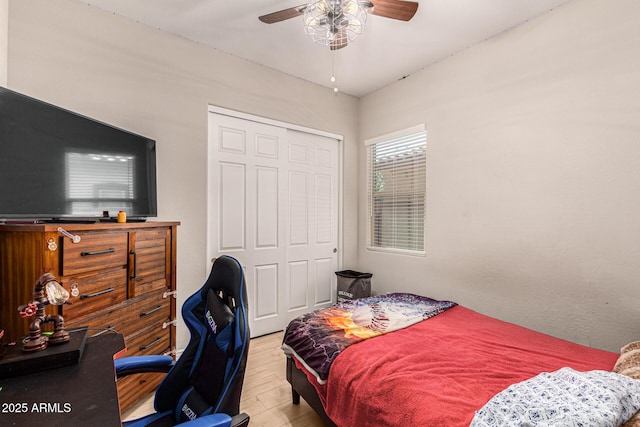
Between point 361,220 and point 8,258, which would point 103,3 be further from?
point 361,220

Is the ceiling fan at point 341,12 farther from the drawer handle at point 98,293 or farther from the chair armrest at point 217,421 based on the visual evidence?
the chair armrest at point 217,421

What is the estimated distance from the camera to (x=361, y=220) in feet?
13.4

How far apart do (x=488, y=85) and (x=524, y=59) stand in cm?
31

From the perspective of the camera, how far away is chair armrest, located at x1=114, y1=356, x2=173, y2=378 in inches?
50.3

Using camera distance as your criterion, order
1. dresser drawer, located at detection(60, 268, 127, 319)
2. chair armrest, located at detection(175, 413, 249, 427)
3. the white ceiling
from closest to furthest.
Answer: chair armrest, located at detection(175, 413, 249, 427), dresser drawer, located at detection(60, 268, 127, 319), the white ceiling

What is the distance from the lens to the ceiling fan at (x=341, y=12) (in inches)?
72.0

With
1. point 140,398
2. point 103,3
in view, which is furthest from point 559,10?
point 140,398

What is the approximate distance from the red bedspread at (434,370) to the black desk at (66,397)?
110 centimetres

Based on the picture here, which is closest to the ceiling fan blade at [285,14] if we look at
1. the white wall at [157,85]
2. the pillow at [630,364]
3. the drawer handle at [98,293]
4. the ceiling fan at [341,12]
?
the ceiling fan at [341,12]

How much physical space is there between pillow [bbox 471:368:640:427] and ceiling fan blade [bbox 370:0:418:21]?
2.11 metres

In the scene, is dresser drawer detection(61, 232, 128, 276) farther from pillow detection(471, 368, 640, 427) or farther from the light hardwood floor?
pillow detection(471, 368, 640, 427)

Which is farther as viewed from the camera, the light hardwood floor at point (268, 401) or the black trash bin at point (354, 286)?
the black trash bin at point (354, 286)

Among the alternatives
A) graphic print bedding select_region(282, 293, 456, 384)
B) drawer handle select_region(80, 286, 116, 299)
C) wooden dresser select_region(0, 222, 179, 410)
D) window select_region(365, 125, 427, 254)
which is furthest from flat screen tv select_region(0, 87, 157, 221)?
window select_region(365, 125, 427, 254)

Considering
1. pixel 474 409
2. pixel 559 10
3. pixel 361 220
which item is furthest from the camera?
pixel 361 220
